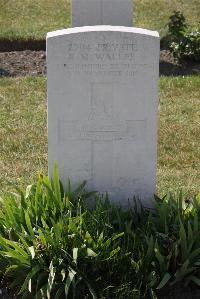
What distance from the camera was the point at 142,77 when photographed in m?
4.50

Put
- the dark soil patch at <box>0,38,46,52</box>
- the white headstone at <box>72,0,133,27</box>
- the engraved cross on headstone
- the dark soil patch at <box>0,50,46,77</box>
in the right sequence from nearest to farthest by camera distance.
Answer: the engraved cross on headstone
the white headstone at <box>72,0,133,27</box>
the dark soil patch at <box>0,50,46,77</box>
the dark soil patch at <box>0,38,46,52</box>

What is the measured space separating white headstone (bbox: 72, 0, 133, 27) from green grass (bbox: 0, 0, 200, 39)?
8.85ft

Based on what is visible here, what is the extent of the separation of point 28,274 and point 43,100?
4.85m

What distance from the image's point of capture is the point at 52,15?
1418cm

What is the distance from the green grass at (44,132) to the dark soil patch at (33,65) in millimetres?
585

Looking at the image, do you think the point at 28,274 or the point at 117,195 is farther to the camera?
the point at 117,195

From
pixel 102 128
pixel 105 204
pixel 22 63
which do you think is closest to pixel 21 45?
pixel 22 63

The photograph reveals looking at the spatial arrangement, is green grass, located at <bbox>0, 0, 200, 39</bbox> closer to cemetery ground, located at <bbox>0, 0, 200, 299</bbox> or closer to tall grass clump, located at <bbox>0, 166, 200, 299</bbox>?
cemetery ground, located at <bbox>0, 0, 200, 299</bbox>

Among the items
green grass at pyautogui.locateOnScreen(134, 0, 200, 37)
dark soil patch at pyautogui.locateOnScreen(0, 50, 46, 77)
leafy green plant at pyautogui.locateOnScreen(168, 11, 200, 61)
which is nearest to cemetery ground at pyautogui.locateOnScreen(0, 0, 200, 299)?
dark soil patch at pyautogui.locateOnScreen(0, 50, 46, 77)

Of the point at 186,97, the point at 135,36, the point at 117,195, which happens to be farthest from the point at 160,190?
the point at 186,97

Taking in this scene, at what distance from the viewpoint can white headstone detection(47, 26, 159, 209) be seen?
4414mm

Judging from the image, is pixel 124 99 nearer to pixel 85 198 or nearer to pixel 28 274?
pixel 85 198

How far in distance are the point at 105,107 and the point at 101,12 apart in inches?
225

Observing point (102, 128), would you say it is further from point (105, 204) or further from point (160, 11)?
point (160, 11)
